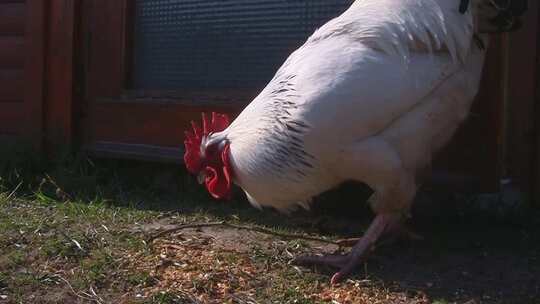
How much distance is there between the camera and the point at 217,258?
135 inches

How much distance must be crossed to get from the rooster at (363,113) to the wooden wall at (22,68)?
2.75 m

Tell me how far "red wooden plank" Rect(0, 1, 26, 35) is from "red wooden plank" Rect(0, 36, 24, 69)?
6 cm

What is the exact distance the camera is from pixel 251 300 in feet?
9.66

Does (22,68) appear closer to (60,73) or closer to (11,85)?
(11,85)

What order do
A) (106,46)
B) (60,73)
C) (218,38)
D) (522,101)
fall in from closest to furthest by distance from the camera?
(522,101)
(218,38)
(106,46)
(60,73)

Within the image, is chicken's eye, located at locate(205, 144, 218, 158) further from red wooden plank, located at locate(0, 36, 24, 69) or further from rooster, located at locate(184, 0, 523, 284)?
red wooden plank, located at locate(0, 36, 24, 69)

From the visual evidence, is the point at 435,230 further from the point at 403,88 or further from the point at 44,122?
the point at 44,122

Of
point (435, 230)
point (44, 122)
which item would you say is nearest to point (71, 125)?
point (44, 122)

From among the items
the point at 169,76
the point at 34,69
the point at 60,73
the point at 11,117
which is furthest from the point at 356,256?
the point at 11,117

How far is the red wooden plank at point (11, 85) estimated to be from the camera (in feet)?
19.6

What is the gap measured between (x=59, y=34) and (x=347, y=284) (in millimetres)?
3600

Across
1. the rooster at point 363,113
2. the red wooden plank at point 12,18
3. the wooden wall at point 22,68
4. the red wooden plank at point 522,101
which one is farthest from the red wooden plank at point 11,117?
the red wooden plank at point 522,101

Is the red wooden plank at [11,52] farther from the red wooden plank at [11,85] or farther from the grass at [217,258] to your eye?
the grass at [217,258]

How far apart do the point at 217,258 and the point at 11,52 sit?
11.5ft
